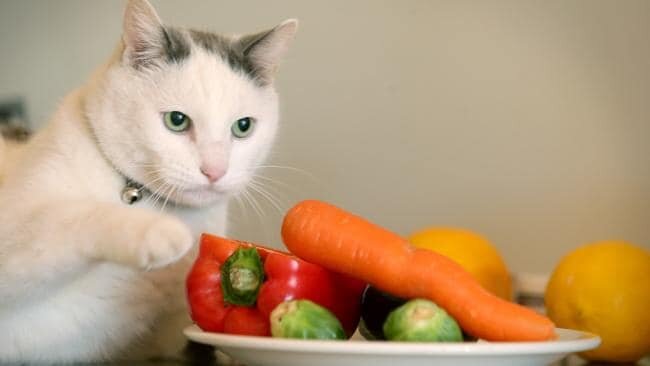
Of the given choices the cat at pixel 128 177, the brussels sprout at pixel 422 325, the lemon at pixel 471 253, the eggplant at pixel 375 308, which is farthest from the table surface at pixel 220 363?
the brussels sprout at pixel 422 325

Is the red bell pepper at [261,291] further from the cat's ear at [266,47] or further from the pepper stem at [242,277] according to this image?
the cat's ear at [266,47]

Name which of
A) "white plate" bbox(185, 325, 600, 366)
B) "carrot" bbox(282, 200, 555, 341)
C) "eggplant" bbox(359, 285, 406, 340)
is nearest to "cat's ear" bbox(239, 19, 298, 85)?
"carrot" bbox(282, 200, 555, 341)

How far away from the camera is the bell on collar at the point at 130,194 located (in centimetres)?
114

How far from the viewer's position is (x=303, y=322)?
0.86 m

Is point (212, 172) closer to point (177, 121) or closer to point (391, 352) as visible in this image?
point (177, 121)

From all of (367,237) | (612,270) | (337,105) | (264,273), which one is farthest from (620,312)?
(337,105)

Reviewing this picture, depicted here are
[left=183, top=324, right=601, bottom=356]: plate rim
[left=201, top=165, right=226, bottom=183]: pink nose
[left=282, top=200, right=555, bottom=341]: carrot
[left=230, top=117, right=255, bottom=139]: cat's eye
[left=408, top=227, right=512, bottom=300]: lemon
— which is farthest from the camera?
[left=408, top=227, right=512, bottom=300]: lemon

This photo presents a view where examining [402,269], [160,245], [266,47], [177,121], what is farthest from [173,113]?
[402,269]

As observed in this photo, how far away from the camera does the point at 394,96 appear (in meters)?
1.86

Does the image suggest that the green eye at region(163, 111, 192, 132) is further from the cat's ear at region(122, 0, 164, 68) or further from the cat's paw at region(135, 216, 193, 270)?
the cat's paw at region(135, 216, 193, 270)

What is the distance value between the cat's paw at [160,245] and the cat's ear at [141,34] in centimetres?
41

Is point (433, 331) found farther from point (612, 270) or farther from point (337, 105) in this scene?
A: point (337, 105)

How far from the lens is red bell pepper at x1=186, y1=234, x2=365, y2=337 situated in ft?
3.13

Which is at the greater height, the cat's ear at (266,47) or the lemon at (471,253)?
the cat's ear at (266,47)
